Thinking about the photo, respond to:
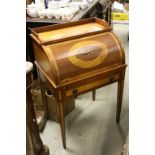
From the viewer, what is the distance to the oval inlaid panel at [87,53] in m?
1.59

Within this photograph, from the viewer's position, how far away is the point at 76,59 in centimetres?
159

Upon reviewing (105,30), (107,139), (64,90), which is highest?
(105,30)

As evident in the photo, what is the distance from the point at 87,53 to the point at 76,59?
10 cm

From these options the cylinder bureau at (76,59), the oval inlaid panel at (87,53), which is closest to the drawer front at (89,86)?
the cylinder bureau at (76,59)

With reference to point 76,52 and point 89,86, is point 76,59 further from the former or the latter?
point 89,86

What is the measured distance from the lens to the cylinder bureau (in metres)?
1.55

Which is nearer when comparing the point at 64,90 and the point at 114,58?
the point at 64,90

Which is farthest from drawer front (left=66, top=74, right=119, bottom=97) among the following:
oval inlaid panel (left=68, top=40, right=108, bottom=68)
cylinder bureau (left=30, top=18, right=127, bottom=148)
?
oval inlaid panel (left=68, top=40, right=108, bottom=68)

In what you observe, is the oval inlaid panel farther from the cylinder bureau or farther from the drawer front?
the drawer front
